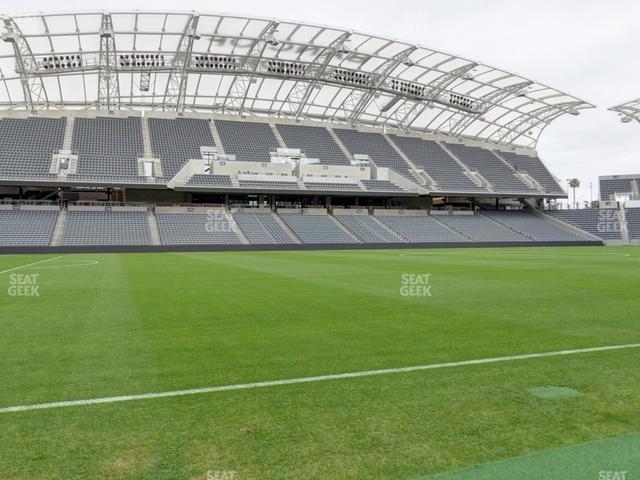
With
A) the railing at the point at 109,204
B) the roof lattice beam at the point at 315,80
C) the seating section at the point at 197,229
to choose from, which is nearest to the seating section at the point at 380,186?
the roof lattice beam at the point at 315,80

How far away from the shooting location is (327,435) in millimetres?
4141

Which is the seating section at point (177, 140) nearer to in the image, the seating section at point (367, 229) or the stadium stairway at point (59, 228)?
the stadium stairway at point (59, 228)

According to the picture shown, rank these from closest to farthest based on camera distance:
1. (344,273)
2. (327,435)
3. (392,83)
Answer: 1. (327,435)
2. (344,273)
3. (392,83)

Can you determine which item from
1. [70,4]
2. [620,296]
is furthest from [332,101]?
[620,296]

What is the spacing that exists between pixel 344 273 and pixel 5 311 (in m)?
12.1

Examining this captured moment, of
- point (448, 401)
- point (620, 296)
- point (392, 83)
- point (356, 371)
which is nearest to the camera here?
point (448, 401)

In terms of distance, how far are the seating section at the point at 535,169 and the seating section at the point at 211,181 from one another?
42676mm

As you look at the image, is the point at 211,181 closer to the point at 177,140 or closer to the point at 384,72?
the point at 177,140

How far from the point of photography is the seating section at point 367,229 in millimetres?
53753

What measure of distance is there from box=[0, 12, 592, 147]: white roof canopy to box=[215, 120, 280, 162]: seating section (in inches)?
85.6

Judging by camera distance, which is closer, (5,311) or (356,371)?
(356,371)

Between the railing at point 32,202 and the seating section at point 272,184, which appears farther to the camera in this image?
the seating section at point 272,184

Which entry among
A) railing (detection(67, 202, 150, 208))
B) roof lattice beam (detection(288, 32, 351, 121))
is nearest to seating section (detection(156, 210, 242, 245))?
railing (detection(67, 202, 150, 208))

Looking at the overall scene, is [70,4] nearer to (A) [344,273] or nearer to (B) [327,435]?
(A) [344,273]
